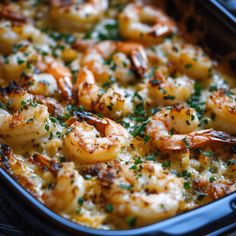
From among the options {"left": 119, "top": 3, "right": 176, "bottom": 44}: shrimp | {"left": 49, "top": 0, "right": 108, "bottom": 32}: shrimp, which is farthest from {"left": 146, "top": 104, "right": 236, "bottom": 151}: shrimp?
{"left": 49, "top": 0, "right": 108, "bottom": 32}: shrimp

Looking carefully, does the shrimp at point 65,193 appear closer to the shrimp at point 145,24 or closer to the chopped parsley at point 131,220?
the chopped parsley at point 131,220

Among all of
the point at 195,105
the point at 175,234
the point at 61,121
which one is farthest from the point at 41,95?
the point at 175,234

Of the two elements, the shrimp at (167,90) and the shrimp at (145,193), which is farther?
the shrimp at (167,90)

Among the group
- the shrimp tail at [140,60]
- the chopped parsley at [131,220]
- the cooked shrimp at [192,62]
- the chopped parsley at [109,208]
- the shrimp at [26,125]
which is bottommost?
the shrimp at [26,125]

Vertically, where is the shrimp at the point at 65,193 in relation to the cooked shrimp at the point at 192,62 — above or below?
below

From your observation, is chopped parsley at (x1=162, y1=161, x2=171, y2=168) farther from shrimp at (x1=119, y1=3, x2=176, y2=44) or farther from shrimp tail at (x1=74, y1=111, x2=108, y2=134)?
shrimp at (x1=119, y1=3, x2=176, y2=44)

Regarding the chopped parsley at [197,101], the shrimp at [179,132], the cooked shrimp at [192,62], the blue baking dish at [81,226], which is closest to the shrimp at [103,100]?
the shrimp at [179,132]
